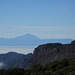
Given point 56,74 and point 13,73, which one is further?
point 13,73

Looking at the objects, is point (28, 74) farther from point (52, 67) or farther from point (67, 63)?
point (67, 63)

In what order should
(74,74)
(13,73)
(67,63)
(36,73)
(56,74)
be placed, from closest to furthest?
1. (74,74)
2. (56,74)
3. (13,73)
4. (36,73)
5. (67,63)

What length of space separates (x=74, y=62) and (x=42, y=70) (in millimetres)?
11377

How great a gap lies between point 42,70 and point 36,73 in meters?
3.31

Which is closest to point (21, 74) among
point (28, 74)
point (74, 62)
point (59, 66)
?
point (28, 74)

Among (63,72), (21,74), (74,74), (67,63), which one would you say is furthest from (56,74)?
(67,63)

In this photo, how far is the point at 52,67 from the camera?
77.0 meters

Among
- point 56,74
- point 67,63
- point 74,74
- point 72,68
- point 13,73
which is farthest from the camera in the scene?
point 67,63

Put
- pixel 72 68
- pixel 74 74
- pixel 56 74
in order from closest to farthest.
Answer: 1. pixel 74 74
2. pixel 56 74
3. pixel 72 68

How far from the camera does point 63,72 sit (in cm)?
6238

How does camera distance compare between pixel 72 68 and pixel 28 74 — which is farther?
pixel 28 74

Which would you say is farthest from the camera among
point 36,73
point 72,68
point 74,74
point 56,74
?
point 36,73

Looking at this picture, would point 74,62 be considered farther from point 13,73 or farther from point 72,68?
point 13,73

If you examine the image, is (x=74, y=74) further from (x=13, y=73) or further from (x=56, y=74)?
(x=13, y=73)
